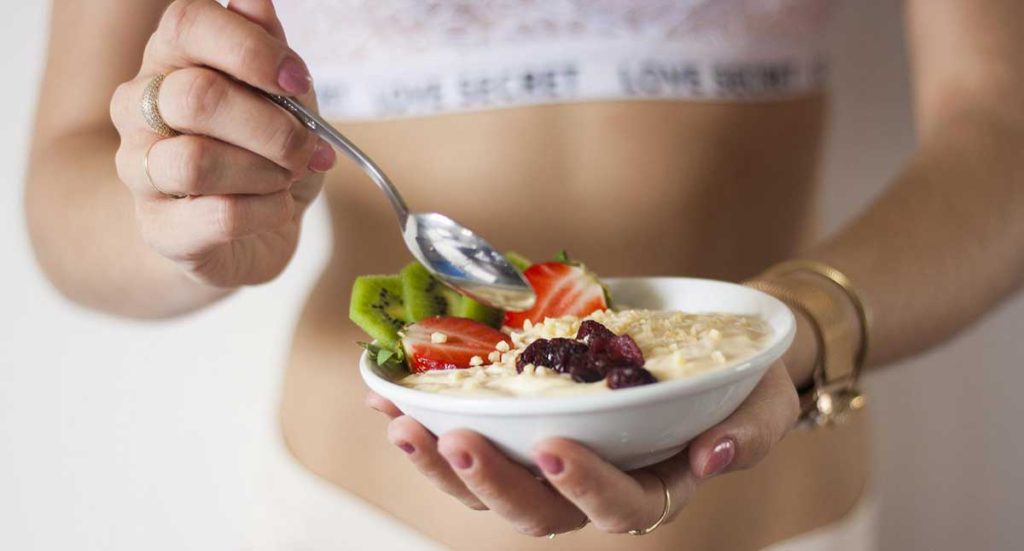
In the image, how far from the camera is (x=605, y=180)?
2.07ft

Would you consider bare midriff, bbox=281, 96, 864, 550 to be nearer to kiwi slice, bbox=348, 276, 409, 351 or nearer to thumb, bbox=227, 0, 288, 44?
kiwi slice, bbox=348, 276, 409, 351

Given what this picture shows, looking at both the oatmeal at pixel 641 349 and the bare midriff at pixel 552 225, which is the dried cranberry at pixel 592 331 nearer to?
the oatmeal at pixel 641 349

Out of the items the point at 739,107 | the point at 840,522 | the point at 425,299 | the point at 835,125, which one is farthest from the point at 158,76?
the point at 835,125

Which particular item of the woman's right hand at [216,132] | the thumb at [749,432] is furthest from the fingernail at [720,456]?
the woman's right hand at [216,132]

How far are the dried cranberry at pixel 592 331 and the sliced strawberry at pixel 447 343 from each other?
0.05 m

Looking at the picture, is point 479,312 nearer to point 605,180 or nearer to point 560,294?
point 560,294

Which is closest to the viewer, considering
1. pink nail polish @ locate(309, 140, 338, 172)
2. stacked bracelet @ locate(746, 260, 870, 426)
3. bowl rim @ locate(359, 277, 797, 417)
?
bowl rim @ locate(359, 277, 797, 417)

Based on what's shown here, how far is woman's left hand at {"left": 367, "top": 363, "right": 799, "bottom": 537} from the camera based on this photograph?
1.12ft

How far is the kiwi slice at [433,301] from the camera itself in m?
0.50

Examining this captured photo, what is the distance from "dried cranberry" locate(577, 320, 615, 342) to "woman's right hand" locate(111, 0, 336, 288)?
0.14 m

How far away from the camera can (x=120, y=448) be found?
2.49ft

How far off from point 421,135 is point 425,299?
0.51 ft

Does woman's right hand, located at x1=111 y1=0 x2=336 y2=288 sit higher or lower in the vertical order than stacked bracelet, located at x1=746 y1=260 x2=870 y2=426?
higher

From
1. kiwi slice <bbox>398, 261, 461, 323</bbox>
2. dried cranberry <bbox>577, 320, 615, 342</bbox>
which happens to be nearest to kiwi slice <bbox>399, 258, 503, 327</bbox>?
kiwi slice <bbox>398, 261, 461, 323</bbox>
